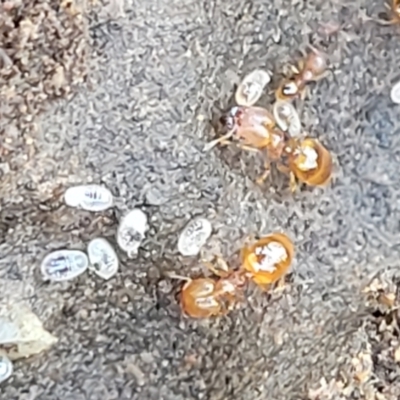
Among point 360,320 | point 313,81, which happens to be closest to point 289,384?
point 360,320

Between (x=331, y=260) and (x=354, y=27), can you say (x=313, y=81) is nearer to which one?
(x=354, y=27)

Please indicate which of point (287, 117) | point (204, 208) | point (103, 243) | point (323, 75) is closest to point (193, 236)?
point (204, 208)

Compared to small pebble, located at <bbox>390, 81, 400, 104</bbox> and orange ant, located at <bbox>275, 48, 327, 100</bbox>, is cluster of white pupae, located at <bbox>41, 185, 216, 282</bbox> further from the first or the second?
small pebble, located at <bbox>390, 81, 400, 104</bbox>

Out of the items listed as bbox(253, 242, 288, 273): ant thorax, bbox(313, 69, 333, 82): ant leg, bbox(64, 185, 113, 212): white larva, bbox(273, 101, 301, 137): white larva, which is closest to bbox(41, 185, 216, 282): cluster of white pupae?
bbox(64, 185, 113, 212): white larva

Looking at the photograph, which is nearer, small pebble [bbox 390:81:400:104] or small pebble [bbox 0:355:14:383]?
small pebble [bbox 0:355:14:383]

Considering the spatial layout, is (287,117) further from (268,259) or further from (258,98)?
(268,259)

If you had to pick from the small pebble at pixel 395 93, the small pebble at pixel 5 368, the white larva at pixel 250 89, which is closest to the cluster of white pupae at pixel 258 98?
the white larva at pixel 250 89
